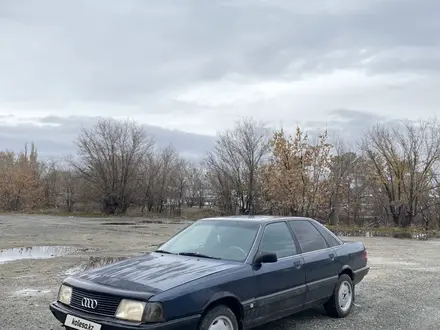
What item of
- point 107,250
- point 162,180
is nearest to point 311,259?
point 107,250

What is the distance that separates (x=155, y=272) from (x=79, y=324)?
87cm

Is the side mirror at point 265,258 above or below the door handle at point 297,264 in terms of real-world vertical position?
above

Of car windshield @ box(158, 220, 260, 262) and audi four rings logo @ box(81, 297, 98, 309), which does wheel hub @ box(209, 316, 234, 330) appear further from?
audi four rings logo @ box(81, 297, 98, 309)

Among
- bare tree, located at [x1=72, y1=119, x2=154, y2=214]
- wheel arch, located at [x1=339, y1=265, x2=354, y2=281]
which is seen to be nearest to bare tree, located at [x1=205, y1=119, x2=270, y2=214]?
bare tree, located at [x1=72, y1=119, x2=154, y2=214]

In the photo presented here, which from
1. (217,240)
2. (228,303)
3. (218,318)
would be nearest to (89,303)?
(218,318)

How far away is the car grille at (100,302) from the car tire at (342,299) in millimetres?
3425

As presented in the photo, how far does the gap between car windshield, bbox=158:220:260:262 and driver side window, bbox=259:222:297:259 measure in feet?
0.50

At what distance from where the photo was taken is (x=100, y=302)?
169 inches

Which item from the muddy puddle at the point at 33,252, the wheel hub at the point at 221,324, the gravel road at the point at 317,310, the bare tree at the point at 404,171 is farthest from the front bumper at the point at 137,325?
the bare tree at the point at 404,171

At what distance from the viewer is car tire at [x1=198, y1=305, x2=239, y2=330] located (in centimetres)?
438

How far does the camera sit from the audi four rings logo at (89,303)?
4.33m

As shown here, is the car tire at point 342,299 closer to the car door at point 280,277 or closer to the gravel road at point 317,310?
the gravel road at point 317,310

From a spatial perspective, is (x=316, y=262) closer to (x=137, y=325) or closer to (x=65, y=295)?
→ (x=137, y=325)

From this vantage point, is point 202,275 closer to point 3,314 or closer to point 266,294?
point 266,294
